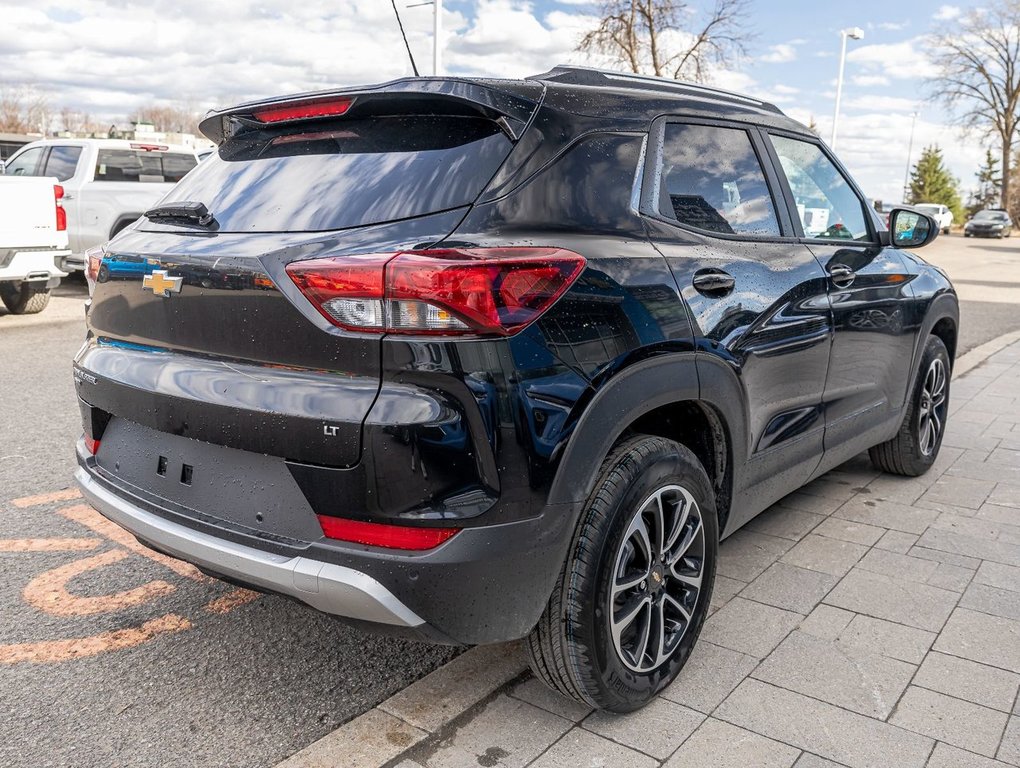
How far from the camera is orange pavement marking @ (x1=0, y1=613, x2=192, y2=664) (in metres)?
2.86

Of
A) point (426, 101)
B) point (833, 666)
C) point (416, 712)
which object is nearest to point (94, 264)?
point (426, 101)

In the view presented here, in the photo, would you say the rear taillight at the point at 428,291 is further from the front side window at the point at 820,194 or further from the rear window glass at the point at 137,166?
the rear window glass at the point at 137,166

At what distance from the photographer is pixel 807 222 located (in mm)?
3611

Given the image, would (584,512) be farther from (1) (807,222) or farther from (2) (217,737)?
(1) (807,222)

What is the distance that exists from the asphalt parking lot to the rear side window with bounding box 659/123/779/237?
5.39 feet

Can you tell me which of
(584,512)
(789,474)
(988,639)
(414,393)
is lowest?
(988,639)

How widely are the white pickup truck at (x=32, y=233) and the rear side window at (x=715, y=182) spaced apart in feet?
27.5

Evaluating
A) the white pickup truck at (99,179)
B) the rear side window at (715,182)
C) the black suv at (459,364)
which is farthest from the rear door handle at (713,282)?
the white pickup truck at (99,179)

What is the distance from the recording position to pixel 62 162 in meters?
12.3

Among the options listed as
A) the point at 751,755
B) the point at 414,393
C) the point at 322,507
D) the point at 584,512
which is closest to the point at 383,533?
the point at 322,507

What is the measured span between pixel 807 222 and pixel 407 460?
2243mm

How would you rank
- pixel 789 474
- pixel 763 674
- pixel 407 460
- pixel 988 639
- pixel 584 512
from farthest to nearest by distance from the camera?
pixel 789 474, pixel 988 639, pixel 763 674, pixel 584 512, pixel 407 460

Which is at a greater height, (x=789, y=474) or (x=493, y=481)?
(x=493, y=481)

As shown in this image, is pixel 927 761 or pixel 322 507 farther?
pixel 927 761
